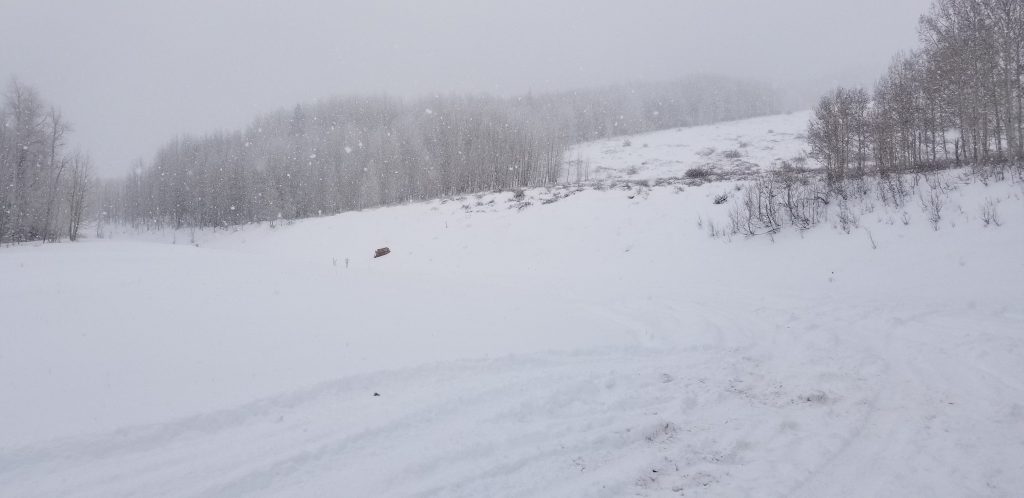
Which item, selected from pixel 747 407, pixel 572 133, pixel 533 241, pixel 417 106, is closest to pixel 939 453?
pixel 747 407

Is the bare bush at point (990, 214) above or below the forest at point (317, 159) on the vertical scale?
below

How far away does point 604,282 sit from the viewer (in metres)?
11.8

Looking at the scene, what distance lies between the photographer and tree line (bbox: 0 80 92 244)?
2753cm

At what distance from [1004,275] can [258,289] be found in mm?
12978

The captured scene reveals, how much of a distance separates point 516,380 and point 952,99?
2799 cm

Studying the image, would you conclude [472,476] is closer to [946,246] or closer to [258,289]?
[258,289]

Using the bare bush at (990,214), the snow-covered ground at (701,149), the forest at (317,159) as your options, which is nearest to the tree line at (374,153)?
the forest at (317,159)

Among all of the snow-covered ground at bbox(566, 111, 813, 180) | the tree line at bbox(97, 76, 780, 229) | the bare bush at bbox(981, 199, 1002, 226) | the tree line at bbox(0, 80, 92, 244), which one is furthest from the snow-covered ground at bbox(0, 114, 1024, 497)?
the snow-covered ground at bbox(566, 111, 813, 180)

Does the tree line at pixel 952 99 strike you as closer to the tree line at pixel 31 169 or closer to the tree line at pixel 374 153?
the tree line at pixel 374 153

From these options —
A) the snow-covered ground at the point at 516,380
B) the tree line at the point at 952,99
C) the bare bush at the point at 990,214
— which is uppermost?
the tree line at the point at 952,99

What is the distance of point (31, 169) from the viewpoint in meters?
29.4

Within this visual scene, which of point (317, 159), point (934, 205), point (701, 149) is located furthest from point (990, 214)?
point (317, 159)

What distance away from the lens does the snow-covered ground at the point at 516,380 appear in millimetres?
2748

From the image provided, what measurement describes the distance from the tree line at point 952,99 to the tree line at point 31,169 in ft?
156
